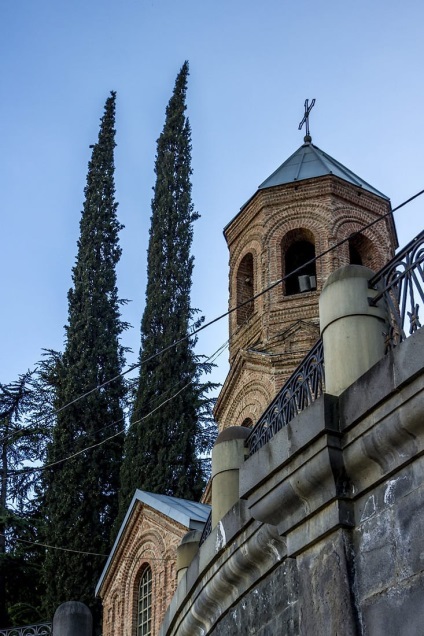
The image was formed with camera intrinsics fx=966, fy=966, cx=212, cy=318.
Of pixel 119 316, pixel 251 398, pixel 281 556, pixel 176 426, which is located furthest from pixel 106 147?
pixel 281 556

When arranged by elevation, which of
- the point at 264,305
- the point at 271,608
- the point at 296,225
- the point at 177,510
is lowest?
the point at 271,608

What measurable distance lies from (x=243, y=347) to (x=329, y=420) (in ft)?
53.2

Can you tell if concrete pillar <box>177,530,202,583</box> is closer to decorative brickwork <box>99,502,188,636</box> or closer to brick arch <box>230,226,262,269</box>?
decorative brickwork <box>99,502,188,636</box>

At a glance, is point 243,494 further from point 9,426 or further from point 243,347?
point 9,426

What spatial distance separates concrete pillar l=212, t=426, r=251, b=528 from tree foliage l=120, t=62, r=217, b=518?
15194 mm

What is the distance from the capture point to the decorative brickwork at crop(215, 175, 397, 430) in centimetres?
2138

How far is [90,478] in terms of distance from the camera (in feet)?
98.5

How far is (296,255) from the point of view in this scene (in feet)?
76.3

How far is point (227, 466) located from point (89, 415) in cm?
2373

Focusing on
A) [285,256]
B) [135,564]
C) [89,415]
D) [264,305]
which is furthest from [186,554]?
[89,415]

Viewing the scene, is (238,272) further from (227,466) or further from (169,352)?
(227,466)

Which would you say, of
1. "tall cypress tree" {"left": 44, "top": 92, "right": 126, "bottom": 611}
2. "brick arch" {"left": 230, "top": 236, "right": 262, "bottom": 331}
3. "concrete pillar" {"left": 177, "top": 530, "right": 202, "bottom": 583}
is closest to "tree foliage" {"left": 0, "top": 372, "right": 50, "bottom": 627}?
"tall cypress tree" {"left": 44, "top": 92, "right": 126, "bottom": 611}

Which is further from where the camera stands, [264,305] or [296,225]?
[296,225]

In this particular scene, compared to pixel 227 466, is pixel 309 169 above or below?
above
